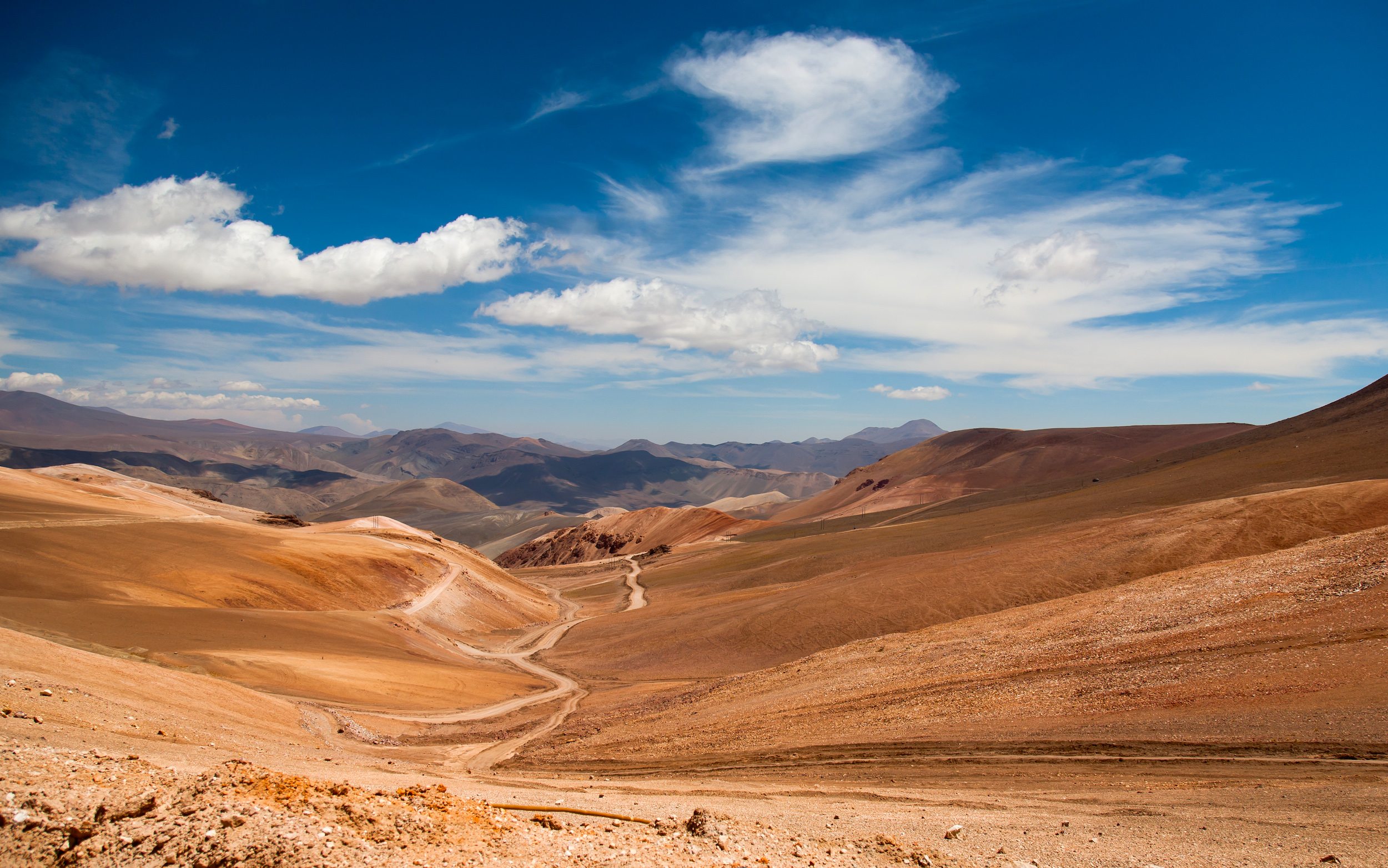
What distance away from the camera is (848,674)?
24609 mm

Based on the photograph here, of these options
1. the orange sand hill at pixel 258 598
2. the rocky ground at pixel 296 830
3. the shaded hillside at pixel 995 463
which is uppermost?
the shaded hillside at pixel 995 463

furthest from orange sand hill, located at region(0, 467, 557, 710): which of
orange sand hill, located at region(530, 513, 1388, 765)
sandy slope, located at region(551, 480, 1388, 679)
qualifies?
orange sand hill, located at region(530, 513, 1388, 765)

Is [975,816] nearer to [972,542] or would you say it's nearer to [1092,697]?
[1092,697]

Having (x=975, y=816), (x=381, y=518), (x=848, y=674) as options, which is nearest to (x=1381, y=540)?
(x=848, y=674)

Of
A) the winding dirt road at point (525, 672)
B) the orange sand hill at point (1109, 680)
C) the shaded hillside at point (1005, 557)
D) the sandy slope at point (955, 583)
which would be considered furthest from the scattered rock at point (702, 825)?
the shaded hillside at point (1005, 557)

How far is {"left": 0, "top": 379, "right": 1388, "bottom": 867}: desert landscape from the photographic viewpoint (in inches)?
354

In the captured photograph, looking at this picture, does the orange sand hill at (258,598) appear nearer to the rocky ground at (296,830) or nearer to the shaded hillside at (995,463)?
the rocky ground at (296,830)

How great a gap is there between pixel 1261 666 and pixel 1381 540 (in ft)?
34.8

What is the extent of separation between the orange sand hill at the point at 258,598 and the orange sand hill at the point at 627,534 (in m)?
49.1

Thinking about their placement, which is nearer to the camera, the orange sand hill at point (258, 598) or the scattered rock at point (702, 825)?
the scattered rock at point (702, 825)

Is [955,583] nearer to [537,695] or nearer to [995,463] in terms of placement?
[537,695]

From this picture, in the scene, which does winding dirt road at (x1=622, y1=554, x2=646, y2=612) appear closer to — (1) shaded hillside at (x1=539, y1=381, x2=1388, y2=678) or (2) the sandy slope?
(1) shaded hillside at (x1=539, y1=381, x2=1388, y2=678)

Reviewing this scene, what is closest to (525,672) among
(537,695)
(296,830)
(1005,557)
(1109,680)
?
(537,695)

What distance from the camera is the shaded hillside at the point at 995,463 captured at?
406 ft
